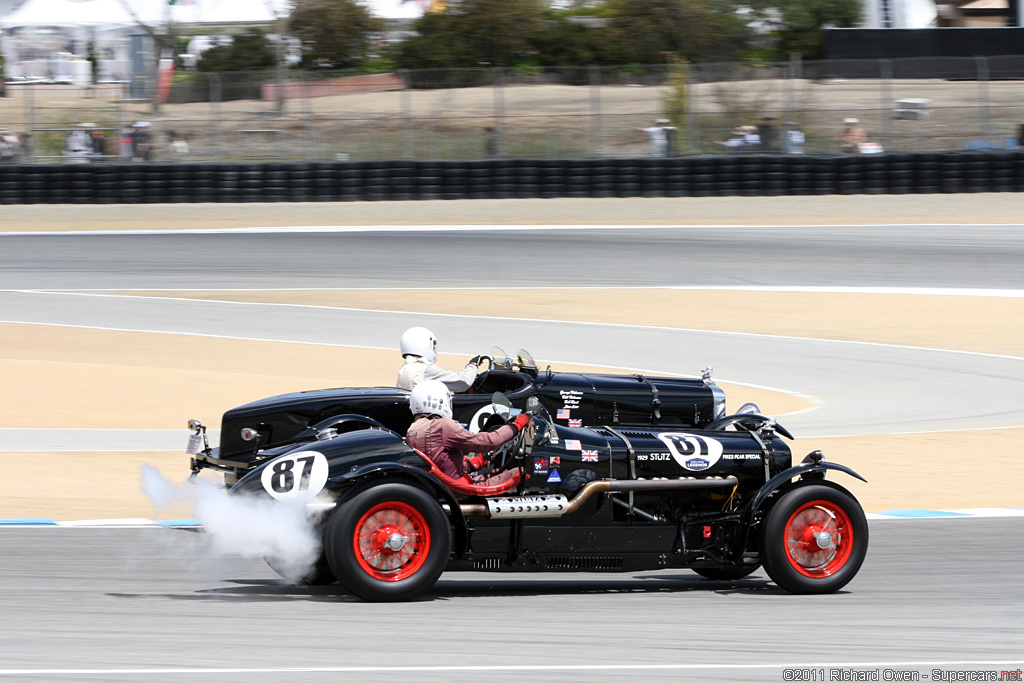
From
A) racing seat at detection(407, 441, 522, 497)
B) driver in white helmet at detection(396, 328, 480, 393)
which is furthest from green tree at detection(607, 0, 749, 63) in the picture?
racing seat at detection(407, 441, 522, 497)

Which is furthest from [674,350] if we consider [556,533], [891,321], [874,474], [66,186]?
[66,186]

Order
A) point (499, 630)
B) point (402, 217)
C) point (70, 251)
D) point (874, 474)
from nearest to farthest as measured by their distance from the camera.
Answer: point (499, 630) → point (874, 474) → point (70, 251) → point (402, 217)

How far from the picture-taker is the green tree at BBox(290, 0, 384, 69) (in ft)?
117

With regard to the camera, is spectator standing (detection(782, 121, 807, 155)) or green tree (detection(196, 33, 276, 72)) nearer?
spectator standing (detection(782, 121, 807, 155))

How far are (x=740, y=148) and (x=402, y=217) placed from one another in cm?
668

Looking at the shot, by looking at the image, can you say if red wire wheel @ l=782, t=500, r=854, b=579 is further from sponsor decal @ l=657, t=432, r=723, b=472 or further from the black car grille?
the black car grille

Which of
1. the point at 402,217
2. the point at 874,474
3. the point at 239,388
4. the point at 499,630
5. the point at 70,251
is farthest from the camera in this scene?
the point at 402,217

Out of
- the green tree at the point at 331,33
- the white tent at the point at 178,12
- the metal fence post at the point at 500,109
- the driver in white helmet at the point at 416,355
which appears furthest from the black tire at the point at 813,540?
the white tent at the point at 178,12

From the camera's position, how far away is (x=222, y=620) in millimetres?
5297

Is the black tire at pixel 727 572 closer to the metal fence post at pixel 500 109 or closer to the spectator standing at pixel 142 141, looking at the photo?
the metal fence post at pixel 500 109

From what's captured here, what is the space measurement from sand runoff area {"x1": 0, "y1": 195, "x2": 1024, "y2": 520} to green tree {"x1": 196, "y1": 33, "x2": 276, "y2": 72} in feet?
42.3

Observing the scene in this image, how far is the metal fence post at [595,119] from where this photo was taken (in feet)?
79.6

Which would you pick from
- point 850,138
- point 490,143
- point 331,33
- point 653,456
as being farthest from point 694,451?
point 331,33

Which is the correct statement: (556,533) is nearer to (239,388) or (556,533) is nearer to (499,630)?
(499,630)
